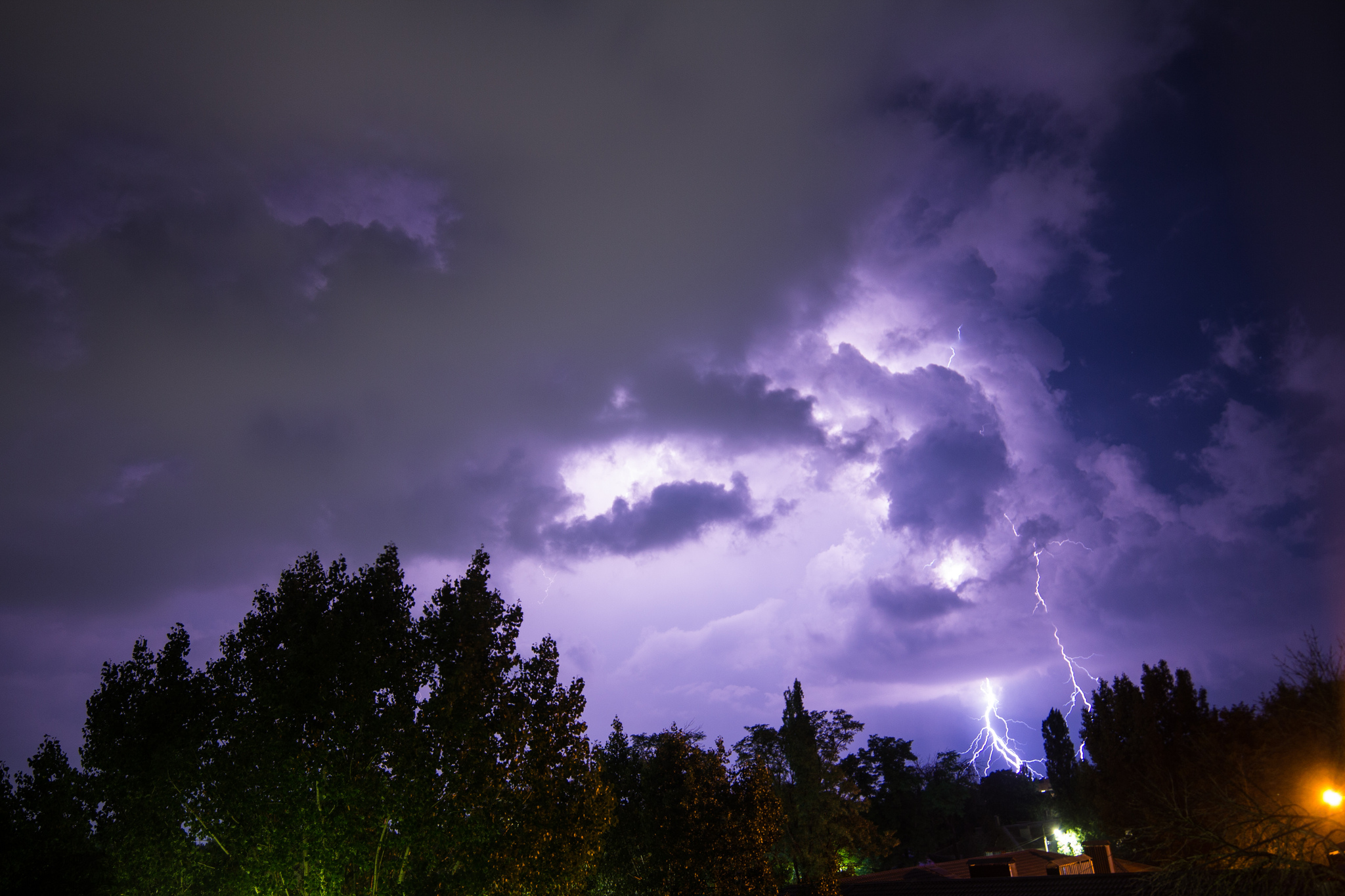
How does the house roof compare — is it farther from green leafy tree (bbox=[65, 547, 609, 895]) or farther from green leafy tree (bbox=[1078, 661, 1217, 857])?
green leafy tree (bbox=[65, 547, 609, 895])

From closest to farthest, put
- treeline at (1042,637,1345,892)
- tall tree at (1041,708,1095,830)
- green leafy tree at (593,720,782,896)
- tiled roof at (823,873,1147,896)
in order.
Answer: treeline at (1042,637,1345,892) → tiled roof at (823,873,1147,896) → green leafy tree at (593,720,782,896) → tall tree at (1041,708,1095,830)

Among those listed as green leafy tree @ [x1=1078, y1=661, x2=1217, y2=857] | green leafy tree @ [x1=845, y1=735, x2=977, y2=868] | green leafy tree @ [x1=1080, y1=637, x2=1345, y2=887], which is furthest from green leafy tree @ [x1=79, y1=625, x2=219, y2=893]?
green leafy tree @ [x1=845, y1=735, x2=977, y2=868]

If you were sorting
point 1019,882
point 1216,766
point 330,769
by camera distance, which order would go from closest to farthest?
point 330,769
point 1019,882
point 1216,766

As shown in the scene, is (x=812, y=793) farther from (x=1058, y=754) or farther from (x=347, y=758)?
(x=1058, y=754)

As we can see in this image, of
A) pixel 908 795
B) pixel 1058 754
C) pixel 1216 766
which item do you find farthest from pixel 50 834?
pixel 1058 754

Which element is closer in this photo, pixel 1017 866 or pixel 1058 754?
pixel 1017 866

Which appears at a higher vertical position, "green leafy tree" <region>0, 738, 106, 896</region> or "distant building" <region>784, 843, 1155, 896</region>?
"green leafy tree" <region>0, 738, 106, 896</region>

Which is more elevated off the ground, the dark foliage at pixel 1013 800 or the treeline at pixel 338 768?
the treeline at pixel 338 768

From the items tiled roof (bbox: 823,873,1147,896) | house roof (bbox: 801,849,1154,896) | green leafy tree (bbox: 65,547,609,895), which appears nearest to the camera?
green leafy tree (bbox: 65,547,609,895)

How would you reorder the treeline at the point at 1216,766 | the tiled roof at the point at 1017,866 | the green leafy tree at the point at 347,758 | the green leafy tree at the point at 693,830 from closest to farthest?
the treeline at the point at 1216,766
the green leafy tree at the point at 347,758
the green leafy tree at the point at 693,830
the tiled roof at the point at 1017,866

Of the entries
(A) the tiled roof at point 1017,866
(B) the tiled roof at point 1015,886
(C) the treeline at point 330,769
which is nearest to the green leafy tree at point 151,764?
(C) the treeline at point 330,769

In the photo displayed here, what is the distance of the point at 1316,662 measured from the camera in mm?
22734

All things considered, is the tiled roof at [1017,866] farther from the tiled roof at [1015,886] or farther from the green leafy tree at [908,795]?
the green leafy tree at [908,795]

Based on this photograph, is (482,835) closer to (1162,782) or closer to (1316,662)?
(1316,662)
